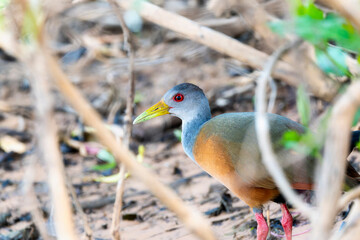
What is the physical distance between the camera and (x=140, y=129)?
6.61 metres

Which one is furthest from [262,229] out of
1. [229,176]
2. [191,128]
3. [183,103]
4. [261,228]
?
[183,103]

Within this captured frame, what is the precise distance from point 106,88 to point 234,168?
14.1ft

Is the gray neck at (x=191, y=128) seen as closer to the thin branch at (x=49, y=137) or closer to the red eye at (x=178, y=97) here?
the red eye at (x=178, y=97)

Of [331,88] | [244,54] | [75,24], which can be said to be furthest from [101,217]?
[75,24]

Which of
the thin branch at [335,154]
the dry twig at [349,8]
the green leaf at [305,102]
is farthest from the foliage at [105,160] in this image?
the dry twig at [349,8]

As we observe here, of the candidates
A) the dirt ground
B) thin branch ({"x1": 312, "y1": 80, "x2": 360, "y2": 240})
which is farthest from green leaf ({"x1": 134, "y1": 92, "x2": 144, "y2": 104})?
thin branch ({"x1": 312, "y1": 80, "x2": 360, "y2": 240})

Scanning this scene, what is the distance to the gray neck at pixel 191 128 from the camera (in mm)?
4113

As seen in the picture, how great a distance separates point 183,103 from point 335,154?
2684mm

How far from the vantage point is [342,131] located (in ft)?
5.65

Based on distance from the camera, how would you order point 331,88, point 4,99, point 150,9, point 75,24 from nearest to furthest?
1. point 150,9
2. point 331,88
3. point 4,99
4. point 75,24

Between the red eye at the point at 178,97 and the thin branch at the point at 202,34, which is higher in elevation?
the thin branch at the point at 202,34

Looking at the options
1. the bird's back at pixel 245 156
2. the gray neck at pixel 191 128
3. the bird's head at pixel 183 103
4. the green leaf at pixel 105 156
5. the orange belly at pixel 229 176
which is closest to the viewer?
the bird's back at pixel 245 156

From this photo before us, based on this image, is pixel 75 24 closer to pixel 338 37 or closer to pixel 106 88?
pixel 106 88

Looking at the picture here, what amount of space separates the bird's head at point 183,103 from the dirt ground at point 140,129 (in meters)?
0.42
